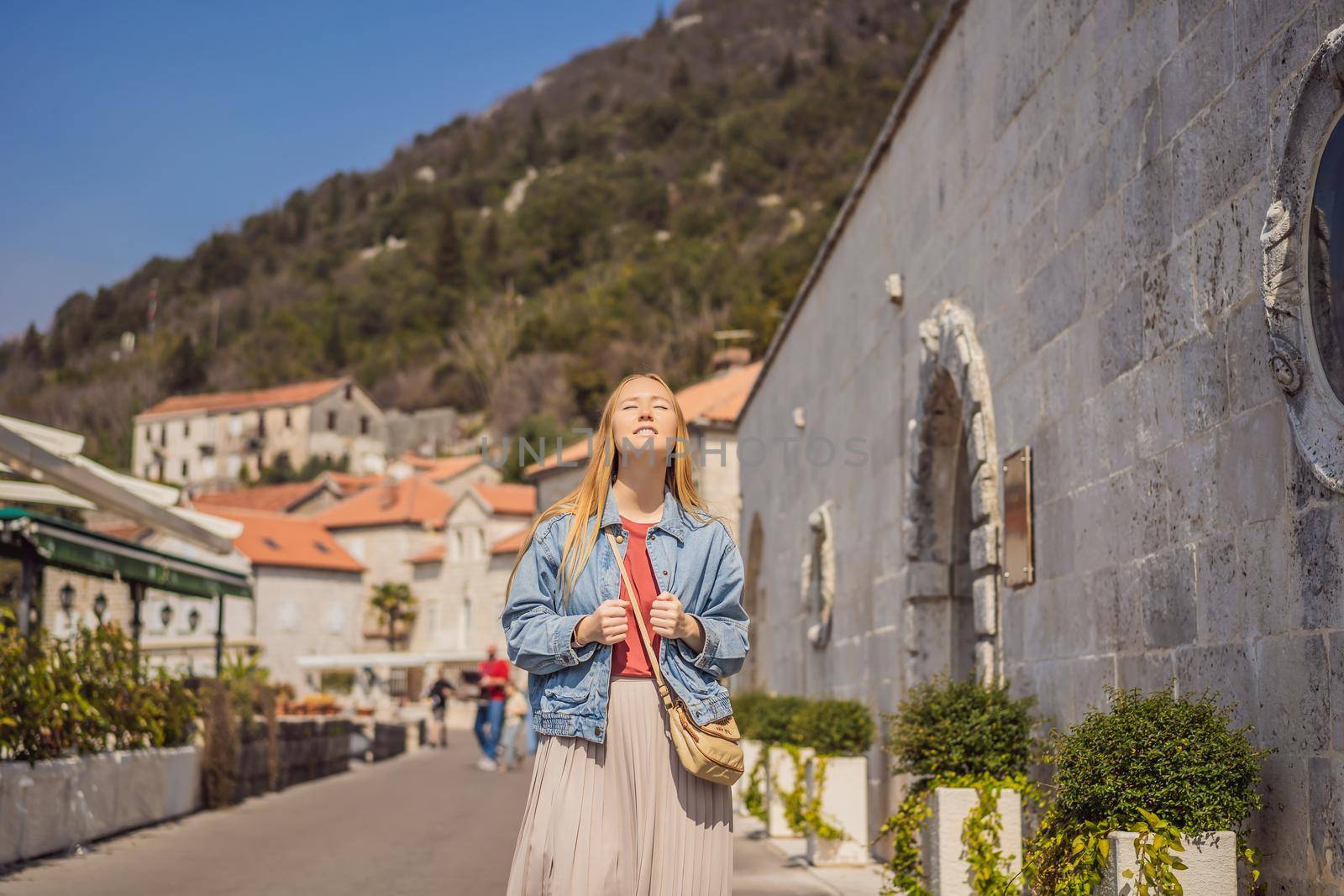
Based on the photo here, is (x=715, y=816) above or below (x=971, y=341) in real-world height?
below

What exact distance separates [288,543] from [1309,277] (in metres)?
64.6

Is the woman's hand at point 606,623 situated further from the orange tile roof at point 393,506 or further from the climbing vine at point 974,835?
the orange tile roof at point 393,506

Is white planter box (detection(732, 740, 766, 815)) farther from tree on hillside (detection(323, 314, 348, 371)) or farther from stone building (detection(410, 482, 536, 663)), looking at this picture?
tree on hillside (detection(323, 314, 348, 371))

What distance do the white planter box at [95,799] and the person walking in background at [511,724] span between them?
10.2m

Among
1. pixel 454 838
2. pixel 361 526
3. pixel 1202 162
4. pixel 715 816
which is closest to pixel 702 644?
pixel 715 816

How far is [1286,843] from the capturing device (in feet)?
13.2

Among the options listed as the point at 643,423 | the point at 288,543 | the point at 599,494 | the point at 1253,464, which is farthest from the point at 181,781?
the point at 288,543

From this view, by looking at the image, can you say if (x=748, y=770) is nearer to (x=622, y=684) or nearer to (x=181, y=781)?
(x=181, y=781)

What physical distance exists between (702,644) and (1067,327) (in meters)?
3.27

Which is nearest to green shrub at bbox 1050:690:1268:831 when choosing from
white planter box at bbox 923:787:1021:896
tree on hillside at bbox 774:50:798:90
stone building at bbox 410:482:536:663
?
white planter box at bbox 923:787:1021:896

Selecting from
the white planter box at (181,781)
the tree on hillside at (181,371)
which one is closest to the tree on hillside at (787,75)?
the tree on hillside at (181,371)

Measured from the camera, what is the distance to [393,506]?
2795 inches

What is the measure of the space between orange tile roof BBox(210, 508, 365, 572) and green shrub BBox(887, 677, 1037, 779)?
57.3 meters

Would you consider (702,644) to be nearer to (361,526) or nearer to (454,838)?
(454,838)
